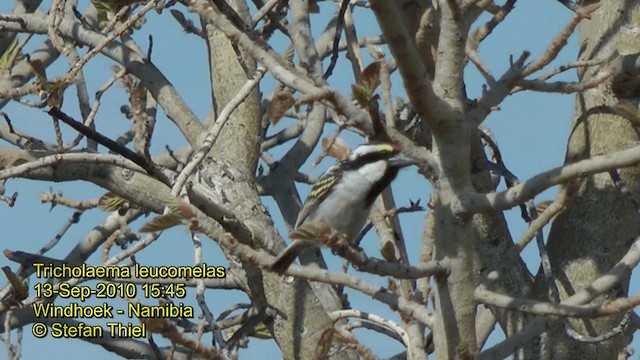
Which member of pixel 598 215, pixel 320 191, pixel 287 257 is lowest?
pixel 287 257

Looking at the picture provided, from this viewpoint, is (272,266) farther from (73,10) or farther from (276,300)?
(73,10)

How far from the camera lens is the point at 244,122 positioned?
6.10 m

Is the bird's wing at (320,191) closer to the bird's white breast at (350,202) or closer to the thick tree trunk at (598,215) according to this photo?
the bird's white breast at (350,202)

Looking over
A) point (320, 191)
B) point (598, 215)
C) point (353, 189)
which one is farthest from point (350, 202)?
point (598, 215)

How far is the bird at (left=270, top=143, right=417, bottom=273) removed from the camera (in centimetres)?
560

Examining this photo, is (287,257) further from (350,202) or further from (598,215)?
(598,215)

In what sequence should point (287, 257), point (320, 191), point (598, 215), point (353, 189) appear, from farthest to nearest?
point (320, 191), point (353, 189), point (598, 215), point (287, 257)

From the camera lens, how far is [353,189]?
5688 millimetres

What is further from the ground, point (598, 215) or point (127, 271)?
point (127, 271)

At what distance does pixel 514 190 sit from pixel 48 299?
348 centimetres

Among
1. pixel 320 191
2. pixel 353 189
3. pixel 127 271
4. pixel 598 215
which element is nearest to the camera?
pixel 598 215

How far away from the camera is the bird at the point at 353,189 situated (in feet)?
18.4

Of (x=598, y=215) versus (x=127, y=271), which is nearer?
(x=598, y=215)

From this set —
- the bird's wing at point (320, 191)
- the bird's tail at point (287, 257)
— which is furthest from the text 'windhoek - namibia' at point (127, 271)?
the bird's tail at point (287, 257)
